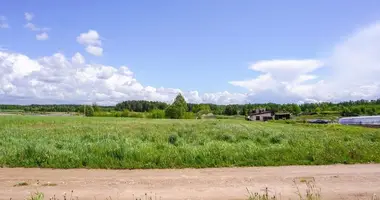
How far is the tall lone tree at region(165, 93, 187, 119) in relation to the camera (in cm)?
12008

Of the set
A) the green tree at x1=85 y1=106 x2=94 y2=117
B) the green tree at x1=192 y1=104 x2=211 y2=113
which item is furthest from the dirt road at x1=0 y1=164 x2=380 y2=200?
the green tree at x1=192 y1=104 x2=211 y2=113

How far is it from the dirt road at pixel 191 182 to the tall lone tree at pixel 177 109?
107011mm

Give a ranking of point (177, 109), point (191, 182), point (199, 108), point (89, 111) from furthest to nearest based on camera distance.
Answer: point (199, 108) → point (89, 111) → point (177, 109) → point (191, 182)

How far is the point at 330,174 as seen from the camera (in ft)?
39.1

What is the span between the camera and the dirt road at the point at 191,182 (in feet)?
29.7

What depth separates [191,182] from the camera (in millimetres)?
10469

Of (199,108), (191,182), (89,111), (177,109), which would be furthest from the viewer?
(199,108)

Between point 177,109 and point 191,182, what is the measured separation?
110125mm

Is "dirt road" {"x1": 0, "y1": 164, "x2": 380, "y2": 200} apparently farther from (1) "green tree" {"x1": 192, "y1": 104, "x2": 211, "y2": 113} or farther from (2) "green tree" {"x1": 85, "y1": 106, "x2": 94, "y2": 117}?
(1) "green tree" {"x1": 192, "y1": 104, "x2": 211, "y2": 113}

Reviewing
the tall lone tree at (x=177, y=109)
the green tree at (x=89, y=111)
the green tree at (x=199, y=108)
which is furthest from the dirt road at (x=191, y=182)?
the green tree at (x=199, y=108)

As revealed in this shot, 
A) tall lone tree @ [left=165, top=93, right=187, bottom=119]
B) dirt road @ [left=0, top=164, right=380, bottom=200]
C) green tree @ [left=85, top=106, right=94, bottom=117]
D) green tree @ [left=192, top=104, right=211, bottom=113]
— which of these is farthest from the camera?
green tree @ [left=192, top=104, right=211, bottom=113]

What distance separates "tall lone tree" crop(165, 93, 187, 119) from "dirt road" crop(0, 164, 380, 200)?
A: 351 feet

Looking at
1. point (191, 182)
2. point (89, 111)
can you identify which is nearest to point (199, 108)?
point (89, 111)

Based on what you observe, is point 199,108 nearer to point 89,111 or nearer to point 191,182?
point 89,111
